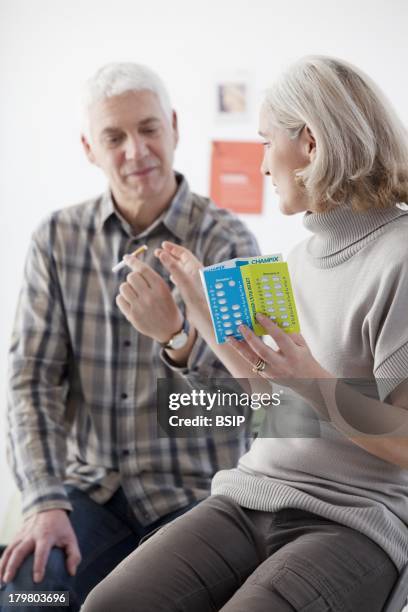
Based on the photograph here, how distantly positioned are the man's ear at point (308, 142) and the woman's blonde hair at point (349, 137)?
0.04 feet

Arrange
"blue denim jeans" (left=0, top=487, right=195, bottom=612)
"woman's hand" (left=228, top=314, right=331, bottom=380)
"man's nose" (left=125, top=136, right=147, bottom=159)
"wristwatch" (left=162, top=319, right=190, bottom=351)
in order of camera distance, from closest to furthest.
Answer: "woman's hand" (left=228, top=314, right=331, bottom=380) < "blue denim jeans" (left=0, top=487, right=195, bottom=612) < "wristwatch" (left=162, top=319, right=190, bottom=351) < "man's nose" (left=125, top=136, right=147, bottom=159)

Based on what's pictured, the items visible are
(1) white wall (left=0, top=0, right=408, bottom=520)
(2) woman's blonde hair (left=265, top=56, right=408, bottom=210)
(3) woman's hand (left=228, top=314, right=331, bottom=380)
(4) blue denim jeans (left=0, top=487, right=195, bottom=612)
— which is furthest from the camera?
(1) white wall (left=0, top=0, right=408, bottom=520)

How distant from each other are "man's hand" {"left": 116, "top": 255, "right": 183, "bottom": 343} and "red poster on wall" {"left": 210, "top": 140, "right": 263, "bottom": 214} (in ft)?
3.24

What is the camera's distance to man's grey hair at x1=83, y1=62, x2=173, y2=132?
57.2 inches

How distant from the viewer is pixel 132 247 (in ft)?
4.95

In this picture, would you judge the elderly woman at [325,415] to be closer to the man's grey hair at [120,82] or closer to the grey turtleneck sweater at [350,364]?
the grey turtleneck sweater at [350,364]

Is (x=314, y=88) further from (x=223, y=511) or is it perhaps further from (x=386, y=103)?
(x=223, y=511)

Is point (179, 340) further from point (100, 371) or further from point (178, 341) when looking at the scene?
point (100, 371)

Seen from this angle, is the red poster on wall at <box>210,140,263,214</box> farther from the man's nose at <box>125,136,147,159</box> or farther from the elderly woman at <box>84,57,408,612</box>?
the elderly woman at <box>84,57,408,612</box>

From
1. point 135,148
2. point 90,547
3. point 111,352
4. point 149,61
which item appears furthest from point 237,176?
point 90,547

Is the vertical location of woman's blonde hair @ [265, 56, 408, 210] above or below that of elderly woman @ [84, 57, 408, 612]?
above

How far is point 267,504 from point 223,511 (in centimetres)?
7

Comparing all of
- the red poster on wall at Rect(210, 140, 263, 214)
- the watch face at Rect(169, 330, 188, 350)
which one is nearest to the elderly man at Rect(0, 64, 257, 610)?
the watch face at Rect(169, 330, 188, 350)

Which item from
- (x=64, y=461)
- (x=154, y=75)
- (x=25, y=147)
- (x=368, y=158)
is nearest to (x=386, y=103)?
(x=368, y=158)
